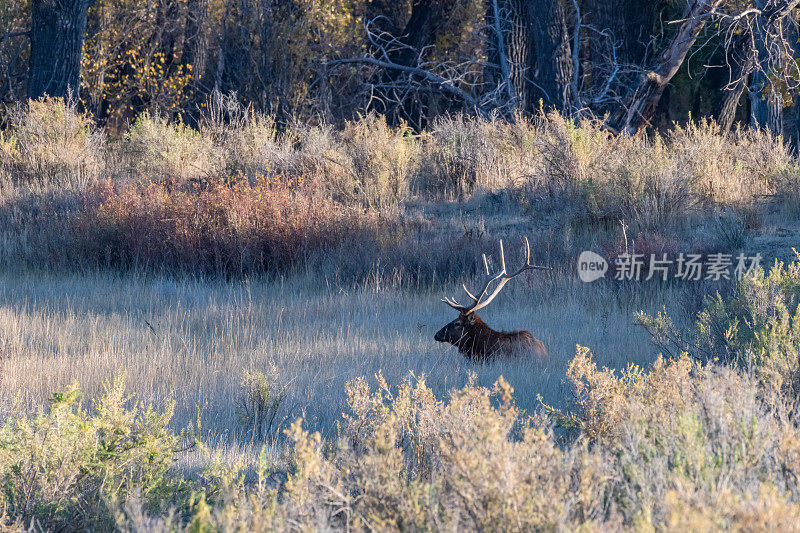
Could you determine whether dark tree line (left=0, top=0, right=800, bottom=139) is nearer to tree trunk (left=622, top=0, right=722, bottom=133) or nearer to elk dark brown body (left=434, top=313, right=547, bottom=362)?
tree trunk (left=622, top=0, right=722, bottom=133)

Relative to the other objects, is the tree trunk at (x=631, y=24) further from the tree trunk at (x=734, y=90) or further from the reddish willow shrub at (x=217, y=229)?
the reddish willow shrub at (x=217, y=229)

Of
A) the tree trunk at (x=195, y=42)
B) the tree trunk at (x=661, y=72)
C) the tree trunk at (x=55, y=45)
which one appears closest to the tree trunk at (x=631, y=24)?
the tree trunk at (x=661, y=72)

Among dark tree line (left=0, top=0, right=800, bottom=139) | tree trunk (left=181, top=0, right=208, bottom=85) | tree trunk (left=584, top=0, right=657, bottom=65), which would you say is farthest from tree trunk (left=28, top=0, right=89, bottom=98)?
tree trunk (left=584, top=0, right=657, bottom=65)

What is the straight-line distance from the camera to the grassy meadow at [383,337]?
2551mm

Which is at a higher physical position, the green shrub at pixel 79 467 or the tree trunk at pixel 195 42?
the tree trunk at pixel 195 42

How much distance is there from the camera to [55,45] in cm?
1519

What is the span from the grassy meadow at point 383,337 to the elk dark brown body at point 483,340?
0.11 meters

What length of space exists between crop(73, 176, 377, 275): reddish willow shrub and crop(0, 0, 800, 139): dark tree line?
6.90 m

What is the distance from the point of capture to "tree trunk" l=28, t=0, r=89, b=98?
1504 cm

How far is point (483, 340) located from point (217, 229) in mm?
4436

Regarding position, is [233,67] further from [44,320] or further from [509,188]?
[44,320]

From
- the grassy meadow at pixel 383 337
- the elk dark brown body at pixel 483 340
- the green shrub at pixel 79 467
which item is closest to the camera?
the grassy meadow at pixel 383 337

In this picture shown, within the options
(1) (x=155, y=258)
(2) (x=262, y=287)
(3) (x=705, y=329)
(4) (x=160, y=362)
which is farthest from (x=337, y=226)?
(3) (x=705, y=329)

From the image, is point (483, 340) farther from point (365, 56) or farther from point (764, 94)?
point (365, 56)
